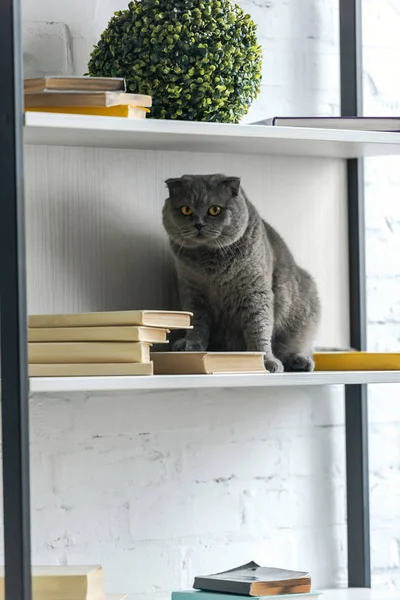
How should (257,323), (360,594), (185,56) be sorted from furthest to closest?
(360,594), (257,323), (185,56)

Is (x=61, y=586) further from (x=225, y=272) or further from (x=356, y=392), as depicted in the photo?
(x=356, y=392)

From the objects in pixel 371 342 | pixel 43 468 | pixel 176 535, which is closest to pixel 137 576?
pixel 176 535

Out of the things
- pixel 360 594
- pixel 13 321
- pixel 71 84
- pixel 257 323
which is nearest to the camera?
pixel 13 321

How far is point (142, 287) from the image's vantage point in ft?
5.84

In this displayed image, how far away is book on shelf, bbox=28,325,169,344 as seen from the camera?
1.42 meters

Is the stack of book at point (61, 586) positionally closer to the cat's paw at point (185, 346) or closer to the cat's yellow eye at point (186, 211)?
the cat's paw at point (185, 346)

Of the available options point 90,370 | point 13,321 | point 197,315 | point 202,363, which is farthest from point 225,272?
point 13,321

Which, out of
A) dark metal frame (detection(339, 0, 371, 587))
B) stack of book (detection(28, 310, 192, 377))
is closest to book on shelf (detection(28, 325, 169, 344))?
stack of book (detection(28, 310, 192, 377))

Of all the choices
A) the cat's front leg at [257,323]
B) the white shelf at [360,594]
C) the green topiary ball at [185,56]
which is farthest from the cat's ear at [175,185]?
the white shelf at [360,594]

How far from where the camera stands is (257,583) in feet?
5.17

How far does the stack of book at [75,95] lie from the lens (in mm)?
1407

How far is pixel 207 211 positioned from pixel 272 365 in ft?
0.87

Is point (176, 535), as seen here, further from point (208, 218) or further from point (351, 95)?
point (351, 95)

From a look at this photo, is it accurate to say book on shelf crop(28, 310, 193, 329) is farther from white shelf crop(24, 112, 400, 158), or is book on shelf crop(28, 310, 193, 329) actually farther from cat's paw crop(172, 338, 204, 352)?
white shelf crop(24, 112, 400, 158)
